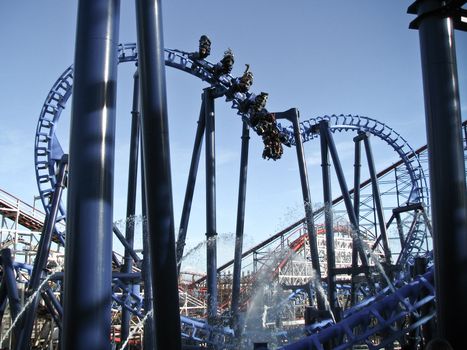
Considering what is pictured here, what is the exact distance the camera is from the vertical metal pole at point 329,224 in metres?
8.82

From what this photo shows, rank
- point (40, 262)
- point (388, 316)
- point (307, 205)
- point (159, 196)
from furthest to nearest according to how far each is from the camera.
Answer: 1. point (307, 205)
2. point (40, 262)
3. point (388, 316)
4. point (159, 196)

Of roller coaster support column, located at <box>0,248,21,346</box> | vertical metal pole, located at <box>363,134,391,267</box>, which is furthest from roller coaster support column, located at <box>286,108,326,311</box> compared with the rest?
roller coaster support column, located at <box>0,248,21,346</box>

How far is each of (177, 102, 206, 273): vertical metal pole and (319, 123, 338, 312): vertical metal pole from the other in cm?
265

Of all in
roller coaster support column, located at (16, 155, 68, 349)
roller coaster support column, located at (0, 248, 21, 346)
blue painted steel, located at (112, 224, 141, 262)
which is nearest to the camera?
roller coaster support column, located at (16, 155, 68, 349)

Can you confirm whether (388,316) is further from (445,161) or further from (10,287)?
(10,287)

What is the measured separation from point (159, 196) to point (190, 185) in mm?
6478

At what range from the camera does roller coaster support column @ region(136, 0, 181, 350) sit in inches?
111

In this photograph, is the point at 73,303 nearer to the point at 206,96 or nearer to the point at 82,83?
the point at 82,83

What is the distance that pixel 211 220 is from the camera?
8.62 metres

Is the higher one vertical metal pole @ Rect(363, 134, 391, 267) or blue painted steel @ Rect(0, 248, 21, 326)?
vertical metal pole @ Rect(363, 134, 391, 267)

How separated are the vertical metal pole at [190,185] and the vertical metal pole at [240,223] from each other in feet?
3.16

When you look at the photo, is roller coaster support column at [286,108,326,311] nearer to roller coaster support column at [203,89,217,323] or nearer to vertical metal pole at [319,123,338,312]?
vertical metal pole at [319,123,338,312]

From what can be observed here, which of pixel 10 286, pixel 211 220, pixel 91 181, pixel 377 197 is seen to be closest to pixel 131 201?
pixel 211 220

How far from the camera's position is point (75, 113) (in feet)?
7.93
